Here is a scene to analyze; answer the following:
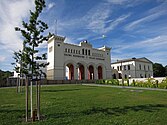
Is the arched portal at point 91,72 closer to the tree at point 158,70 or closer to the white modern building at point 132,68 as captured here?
the white modern building at point 132,68

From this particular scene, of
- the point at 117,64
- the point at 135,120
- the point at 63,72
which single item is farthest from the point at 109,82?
the point at 117,64

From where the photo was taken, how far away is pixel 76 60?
178 feet

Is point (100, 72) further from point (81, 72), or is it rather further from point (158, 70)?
point (158, 70)

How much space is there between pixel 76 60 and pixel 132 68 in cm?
3518

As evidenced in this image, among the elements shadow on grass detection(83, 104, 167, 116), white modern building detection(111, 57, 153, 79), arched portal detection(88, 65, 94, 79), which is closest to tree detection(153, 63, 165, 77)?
white modern building detection(111, 57, 153, 79)

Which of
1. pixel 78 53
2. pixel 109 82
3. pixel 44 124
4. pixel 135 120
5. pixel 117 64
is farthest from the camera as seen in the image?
pixel 117 64

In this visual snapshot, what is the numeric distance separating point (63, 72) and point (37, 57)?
130 feet

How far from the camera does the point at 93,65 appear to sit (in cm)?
5928

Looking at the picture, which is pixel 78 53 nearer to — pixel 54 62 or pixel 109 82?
pixel 54 62

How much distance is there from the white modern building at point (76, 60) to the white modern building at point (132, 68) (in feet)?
58.8

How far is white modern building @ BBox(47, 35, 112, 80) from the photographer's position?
50125mm

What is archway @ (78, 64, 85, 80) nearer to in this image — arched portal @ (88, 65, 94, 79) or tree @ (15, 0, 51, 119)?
arched portal @ (88, 65, 94, 79)

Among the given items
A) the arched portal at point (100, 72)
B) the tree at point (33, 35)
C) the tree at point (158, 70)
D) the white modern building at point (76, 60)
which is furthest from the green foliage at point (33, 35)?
the tree at point (158, 70)

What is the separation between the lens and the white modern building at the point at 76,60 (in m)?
50.1
